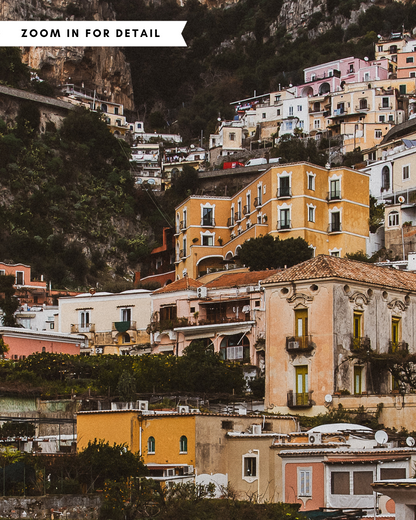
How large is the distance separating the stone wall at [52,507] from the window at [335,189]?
4673 centimetres

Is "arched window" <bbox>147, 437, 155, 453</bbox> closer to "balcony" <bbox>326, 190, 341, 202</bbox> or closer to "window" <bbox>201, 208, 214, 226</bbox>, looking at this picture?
"balcony" <bbox>326, 190, 341, 202</bbox>

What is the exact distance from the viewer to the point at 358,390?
49281 mm

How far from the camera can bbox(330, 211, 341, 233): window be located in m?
80.0

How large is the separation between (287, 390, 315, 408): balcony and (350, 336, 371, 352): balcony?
2.78m

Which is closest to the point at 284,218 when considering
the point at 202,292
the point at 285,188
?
the point at 285,188

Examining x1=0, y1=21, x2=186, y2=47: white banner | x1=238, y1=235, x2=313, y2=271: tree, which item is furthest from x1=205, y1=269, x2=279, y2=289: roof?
x1=0, y1=21, x2=186, y2=47: white banner

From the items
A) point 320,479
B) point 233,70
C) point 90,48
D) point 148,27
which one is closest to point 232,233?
point 148,27

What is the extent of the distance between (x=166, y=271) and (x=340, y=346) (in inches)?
1874

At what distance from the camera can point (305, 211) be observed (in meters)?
78.9

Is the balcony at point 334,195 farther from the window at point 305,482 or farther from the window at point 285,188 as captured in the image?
the window at point 305,482

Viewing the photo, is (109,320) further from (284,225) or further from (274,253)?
(284,225)

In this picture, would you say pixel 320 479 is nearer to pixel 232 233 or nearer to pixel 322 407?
pixel 322 407

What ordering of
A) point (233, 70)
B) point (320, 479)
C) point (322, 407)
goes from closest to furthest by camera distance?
point (320, 479) < point (322, 407) < point (233, 70)

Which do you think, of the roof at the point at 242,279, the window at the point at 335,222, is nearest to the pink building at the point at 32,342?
the roof at the point at 242,279
